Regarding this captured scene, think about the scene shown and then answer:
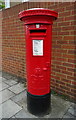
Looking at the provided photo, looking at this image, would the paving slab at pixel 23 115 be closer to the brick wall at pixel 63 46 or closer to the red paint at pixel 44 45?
the red paint at pixel 44 45

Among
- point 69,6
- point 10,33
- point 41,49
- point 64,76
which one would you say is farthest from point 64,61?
point 10,33

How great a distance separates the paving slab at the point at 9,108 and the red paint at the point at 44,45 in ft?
1.73

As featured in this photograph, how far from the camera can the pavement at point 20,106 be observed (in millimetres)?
2039

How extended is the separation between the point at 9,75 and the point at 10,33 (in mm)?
1560

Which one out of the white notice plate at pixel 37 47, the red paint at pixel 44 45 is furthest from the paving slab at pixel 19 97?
the white notice plate at pixel 37 47

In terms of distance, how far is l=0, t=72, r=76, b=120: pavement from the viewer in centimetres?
204

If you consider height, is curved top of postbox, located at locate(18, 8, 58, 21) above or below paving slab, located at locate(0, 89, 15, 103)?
above

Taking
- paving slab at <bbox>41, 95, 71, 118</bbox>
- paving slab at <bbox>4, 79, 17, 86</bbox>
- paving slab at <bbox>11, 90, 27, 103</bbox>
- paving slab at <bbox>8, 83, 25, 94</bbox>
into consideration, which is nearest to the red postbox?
paving slab at <bbox>41, 95, 71, 118</bbox>

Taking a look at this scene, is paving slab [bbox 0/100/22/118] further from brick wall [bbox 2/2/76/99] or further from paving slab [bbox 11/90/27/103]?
brick wall [bbox 2/2/76/99]

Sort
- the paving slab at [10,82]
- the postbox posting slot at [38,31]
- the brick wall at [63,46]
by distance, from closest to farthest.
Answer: the postbox posting slot at [38,31] → the brick wall at [63,46] → the paving slab at [10,82]

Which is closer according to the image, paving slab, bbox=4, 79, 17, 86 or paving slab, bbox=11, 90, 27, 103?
paving slab, bbox=11, 90, 27, 103

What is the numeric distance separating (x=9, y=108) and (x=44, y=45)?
4.94 feet

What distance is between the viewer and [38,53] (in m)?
1.81

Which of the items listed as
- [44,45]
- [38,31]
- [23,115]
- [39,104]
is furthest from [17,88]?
[38,31]
